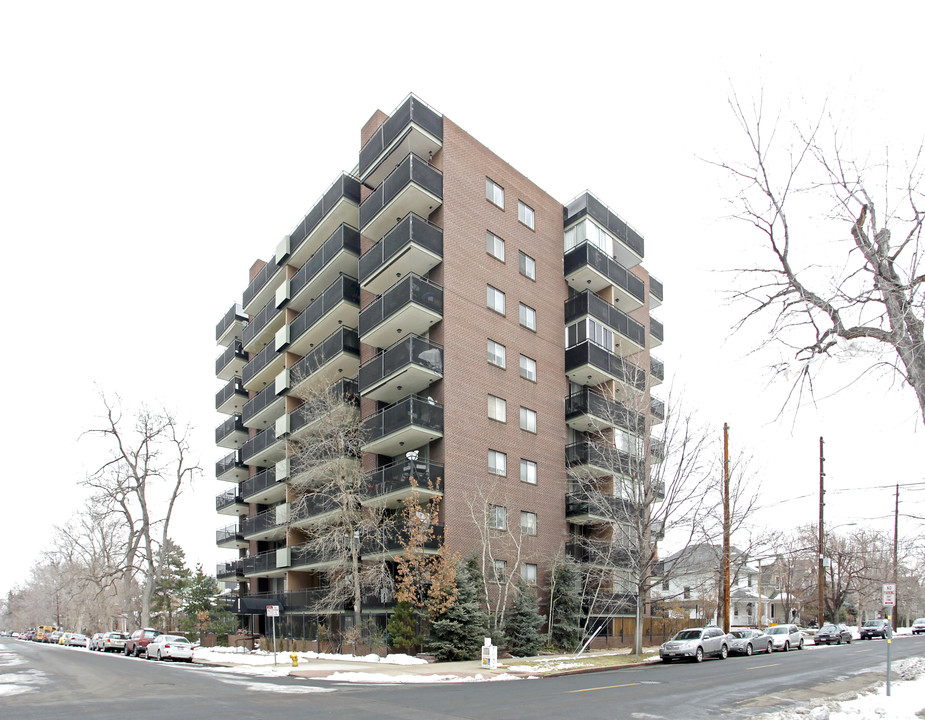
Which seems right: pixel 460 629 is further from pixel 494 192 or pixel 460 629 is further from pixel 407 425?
pixel 494 192

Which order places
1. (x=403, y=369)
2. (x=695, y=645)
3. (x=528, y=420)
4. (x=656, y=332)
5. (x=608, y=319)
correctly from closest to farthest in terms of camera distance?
(x=695, y=645), (x=403, y=369), (x=528, y=420), (x=608, y=319), (x=656, y=332)

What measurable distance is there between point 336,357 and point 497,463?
417 inches

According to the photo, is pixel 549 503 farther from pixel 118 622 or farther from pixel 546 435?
pixel 118 622

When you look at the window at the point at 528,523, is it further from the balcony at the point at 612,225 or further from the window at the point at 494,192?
the balcony at the point at 612,225

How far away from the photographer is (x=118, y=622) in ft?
374

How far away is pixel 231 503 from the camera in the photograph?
5231 cm

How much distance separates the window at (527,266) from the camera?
36969mm

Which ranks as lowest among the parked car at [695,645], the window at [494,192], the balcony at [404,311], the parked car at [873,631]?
the parked car at [873,631]

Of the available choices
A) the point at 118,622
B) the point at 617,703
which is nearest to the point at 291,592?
the point at 617,703

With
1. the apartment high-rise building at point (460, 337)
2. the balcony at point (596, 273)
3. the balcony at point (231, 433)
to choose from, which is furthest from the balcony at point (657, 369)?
the balcony at point (231, 433)

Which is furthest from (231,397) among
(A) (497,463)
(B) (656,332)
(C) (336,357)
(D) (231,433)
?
(B) (656,332)

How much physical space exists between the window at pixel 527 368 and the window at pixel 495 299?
9.52ft

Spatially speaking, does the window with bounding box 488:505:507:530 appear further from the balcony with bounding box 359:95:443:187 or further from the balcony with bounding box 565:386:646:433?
the balcony with bounding box 359:95:443:187

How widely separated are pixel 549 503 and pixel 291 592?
16.1m
